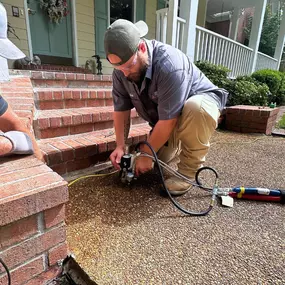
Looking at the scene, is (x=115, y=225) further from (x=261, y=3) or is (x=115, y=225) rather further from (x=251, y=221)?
(x=261, y=3)

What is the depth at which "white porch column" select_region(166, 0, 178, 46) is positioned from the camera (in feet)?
10.6

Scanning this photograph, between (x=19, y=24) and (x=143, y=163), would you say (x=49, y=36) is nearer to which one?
(x=19, y=24)

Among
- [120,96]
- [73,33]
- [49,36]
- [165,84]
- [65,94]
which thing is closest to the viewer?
[165,84]

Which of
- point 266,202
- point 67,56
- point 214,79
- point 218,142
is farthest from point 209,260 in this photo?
point 67,56

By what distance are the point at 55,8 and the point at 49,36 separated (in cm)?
50

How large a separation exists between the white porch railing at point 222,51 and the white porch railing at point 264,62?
1.11m

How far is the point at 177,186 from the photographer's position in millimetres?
1332

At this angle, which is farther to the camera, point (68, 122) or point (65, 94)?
point (65, 94)

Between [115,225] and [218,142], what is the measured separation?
1838 millimetres

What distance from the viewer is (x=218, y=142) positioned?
2537 millimetres

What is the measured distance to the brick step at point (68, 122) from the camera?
161 cm

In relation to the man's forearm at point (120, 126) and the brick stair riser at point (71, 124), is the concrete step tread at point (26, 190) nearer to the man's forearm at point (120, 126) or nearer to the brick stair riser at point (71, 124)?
the man's forearm at point (120, 126)

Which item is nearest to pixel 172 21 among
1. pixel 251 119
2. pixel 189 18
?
pixel 189 18

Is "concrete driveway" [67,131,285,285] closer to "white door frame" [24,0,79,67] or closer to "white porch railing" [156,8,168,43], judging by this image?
"white porch railing" [156,8,168,43]
